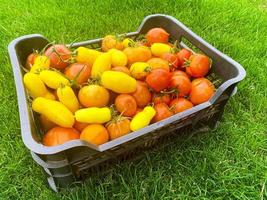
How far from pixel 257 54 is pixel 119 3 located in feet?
3.00

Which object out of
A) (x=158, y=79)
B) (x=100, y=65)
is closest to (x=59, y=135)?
(x=100, y=65)

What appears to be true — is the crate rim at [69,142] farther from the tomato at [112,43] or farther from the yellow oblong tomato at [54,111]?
the tomato at [112,43]

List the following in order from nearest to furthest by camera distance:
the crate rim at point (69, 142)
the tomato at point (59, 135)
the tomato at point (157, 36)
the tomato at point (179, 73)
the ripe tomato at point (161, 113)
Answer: the crate rim at point (69, 142) → the tomato at point (59, 135) → the ripe tomato at point (161, 113) → the tomato at point (179, 73) → the tomato at point (157, 36)

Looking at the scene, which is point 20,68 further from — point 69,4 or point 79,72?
point 69,4

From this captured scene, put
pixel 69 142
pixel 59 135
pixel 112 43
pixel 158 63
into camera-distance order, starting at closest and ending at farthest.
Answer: pixel 69 142 < pixel 59 135 < pixel 158 63 < pixel 112 43

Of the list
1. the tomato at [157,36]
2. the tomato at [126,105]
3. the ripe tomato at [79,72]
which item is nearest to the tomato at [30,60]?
the ripe tomato at [79,72]

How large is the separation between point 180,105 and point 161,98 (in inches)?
3.0

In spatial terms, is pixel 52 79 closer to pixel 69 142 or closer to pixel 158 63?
pixel 69 142

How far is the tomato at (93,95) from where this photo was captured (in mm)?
1107

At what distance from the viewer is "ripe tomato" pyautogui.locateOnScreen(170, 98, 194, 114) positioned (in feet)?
3.98

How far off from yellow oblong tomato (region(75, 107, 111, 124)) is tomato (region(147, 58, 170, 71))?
30cm

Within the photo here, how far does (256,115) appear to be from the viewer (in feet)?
4.96

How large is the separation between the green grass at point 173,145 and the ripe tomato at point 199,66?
0.25 m

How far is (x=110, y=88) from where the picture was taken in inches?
45.1
